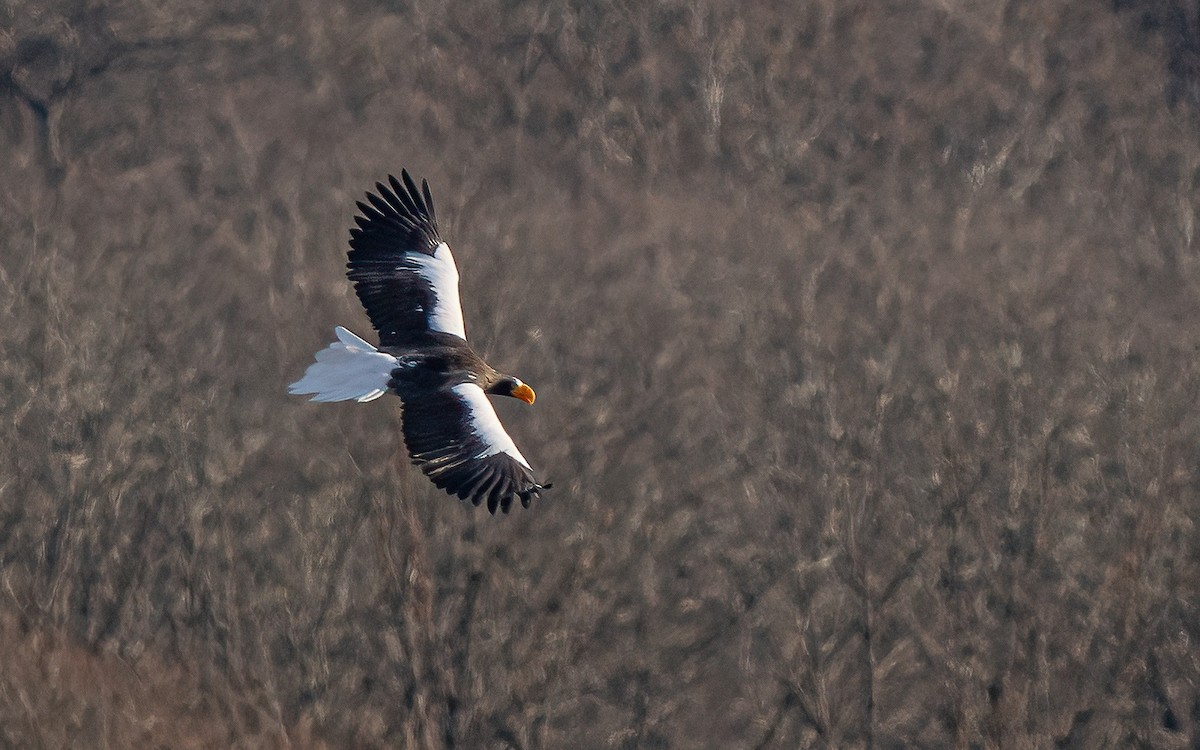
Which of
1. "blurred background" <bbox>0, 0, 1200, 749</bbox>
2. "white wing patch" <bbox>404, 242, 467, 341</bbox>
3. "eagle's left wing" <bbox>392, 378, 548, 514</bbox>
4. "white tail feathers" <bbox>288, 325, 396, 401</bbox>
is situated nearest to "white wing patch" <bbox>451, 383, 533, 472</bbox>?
"eagle's left wing" <bbox>392, 378, 548, 514</bbox>

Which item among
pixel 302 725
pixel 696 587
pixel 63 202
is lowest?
pixel 302 725

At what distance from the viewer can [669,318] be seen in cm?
1532

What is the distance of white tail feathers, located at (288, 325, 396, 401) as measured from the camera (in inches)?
416

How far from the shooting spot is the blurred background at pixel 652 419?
14.7 m

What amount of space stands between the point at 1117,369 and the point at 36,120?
982 cm

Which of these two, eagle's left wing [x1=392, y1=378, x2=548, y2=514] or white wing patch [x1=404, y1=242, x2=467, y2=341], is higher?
white wing patch [x1=404, y1=242, x2=467, y2=341]

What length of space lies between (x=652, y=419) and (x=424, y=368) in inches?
174

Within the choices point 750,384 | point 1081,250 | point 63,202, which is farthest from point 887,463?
point 63,202

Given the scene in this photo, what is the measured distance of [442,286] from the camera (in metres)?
11.5

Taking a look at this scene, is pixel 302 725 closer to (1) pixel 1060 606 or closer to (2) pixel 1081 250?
(1) pixel 1060 606

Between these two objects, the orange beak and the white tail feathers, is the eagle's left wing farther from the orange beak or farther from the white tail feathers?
the orange beak

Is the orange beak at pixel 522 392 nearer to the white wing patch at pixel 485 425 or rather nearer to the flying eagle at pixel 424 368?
the flying eagle at pixel 424 368

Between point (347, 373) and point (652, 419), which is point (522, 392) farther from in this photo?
point (652, 419)

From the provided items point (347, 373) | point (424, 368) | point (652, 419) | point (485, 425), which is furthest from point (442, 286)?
point (652, 419)
